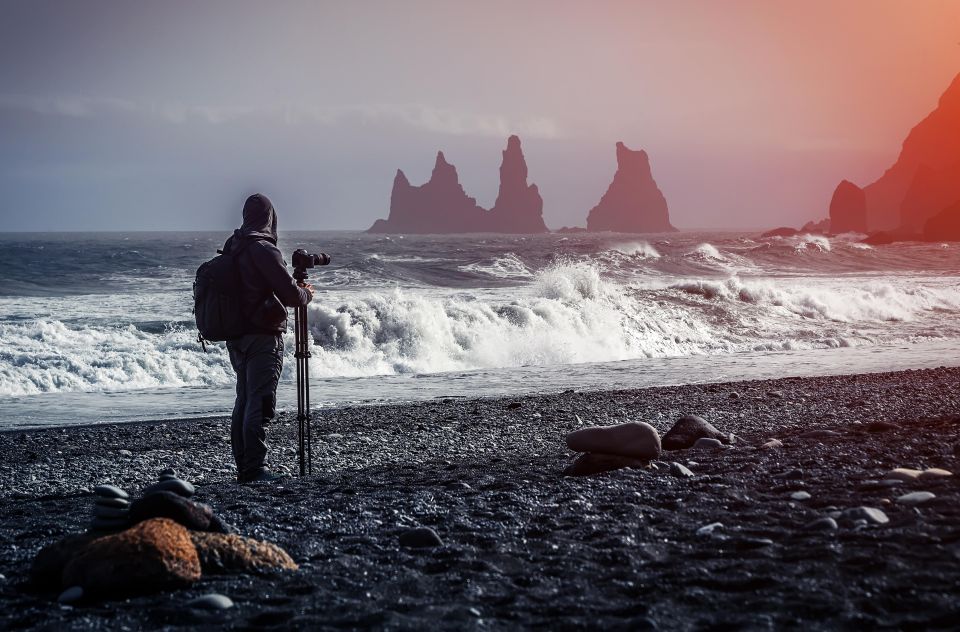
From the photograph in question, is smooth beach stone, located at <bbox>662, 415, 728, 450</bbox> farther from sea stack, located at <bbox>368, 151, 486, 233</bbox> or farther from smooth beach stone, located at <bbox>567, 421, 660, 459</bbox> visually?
sea stack, located at <bbox>368, 151, 486, 233</bbox>

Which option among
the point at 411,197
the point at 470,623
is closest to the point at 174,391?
the point at 470,623

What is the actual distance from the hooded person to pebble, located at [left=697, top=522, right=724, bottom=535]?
312 centimetres

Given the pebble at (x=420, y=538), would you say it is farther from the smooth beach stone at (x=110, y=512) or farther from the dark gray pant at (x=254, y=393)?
the dark gray pant at (x=254, y=393)

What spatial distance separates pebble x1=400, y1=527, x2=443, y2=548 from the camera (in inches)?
175

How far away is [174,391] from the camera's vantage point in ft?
45.6

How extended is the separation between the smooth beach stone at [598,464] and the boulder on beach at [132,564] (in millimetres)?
2742

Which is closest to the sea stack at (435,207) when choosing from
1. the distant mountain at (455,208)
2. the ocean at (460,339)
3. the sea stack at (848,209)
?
the distant mountain at (455,208)

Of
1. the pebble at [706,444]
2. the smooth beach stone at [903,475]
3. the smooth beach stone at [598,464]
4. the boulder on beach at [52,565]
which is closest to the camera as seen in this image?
the boulder on beach at [52,565]

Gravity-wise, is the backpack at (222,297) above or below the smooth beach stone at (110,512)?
above

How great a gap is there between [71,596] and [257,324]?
2.84 metres

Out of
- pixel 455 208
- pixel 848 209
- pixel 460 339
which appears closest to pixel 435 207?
pixel 455 208

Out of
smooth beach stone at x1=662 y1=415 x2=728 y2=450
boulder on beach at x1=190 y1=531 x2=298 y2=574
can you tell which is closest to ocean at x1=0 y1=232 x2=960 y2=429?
smooth beach stone at x1=662 y1=415 x2=728 y2=450

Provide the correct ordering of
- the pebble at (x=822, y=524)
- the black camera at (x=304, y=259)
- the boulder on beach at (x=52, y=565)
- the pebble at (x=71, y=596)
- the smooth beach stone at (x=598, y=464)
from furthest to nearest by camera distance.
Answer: the black camera at (x=304, y=259) → the smooth beach stone at (x=598, y=464) → the pebble at (x=822, y=524) → the boulder on beach at (x=52, y=565) → the pebble at (x=71, y=596)

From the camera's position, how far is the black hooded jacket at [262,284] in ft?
20.8
